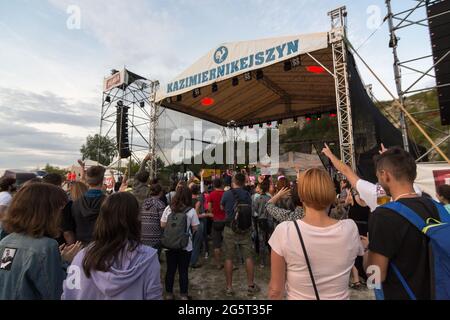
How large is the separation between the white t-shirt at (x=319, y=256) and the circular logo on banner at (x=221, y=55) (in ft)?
24.6

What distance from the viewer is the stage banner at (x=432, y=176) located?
14.0ft

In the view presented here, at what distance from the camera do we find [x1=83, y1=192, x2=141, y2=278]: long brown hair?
125 centimetres

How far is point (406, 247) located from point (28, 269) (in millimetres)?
1937

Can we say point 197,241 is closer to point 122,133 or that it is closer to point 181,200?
point 181,200

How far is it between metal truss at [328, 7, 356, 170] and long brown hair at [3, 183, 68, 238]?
18.5 feet

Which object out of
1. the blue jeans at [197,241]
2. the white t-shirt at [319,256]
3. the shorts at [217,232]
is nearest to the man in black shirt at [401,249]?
the white t-shirt at [319,256]

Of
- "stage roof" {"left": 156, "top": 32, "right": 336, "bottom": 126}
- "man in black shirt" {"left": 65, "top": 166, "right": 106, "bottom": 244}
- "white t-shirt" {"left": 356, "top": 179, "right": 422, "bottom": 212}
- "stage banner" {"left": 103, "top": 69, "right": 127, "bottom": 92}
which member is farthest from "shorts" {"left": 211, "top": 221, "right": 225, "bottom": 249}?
"stage banner" {"left": 103, "top": 69, "right": 127, "bottom": 92}

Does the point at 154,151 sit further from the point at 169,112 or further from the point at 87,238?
the point at 87,238

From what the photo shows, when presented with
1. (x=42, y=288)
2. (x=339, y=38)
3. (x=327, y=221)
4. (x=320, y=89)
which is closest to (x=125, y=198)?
(x=42, y=288)

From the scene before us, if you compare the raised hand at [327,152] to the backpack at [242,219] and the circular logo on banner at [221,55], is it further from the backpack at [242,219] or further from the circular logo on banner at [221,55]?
the circular logo on banner at [221,55]

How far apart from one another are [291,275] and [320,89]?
11.1m

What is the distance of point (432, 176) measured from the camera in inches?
174

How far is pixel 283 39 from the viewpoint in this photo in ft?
22.1

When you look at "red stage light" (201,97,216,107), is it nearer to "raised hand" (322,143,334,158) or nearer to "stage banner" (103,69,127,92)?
"stage banner" (103,69,127,92)
